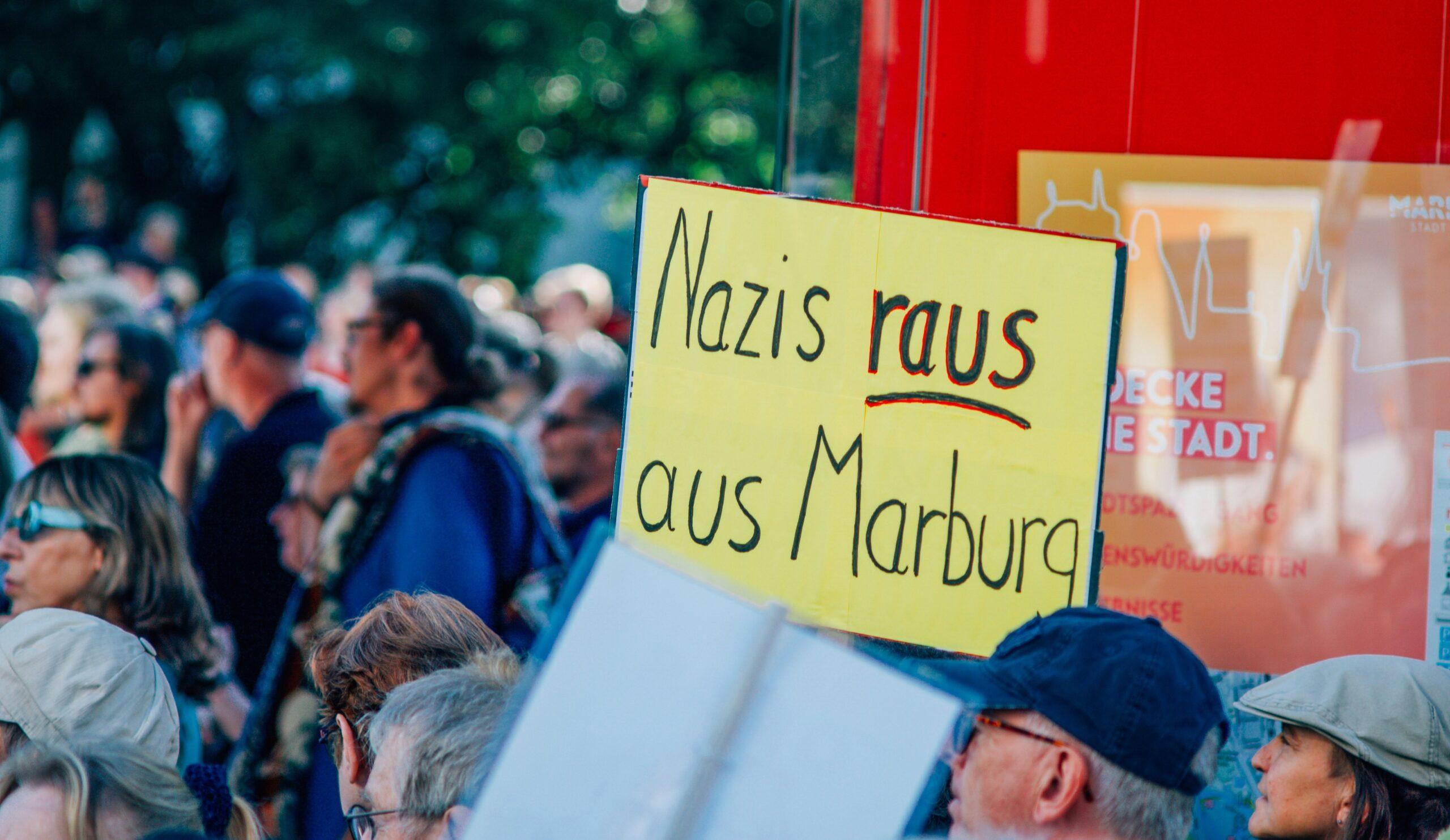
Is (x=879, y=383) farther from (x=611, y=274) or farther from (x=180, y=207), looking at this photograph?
(x=611, y=274)

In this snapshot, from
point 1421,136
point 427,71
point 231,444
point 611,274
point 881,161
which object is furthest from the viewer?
point 611,274

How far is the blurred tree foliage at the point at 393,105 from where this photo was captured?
1376 centimetres

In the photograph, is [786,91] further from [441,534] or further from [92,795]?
[92,795]

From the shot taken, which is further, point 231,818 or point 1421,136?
point 1421,136

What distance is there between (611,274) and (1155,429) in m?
17.0

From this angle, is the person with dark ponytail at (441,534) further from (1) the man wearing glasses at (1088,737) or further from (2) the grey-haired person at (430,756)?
(1) the man wearing glasses at (1088,737)

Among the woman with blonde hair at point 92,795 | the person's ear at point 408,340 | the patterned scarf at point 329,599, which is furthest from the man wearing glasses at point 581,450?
the woman with blonde hair at point 92,795

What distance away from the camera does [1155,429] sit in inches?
119

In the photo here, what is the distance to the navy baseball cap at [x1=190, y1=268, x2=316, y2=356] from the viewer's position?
16.0ft

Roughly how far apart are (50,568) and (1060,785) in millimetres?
2537

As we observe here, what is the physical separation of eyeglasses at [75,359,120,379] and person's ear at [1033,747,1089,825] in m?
4.16

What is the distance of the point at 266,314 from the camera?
489 cm

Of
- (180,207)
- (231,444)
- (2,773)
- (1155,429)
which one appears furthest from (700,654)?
(180,207)

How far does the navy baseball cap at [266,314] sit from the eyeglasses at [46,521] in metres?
1.51
